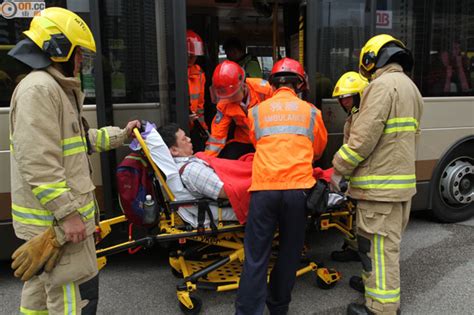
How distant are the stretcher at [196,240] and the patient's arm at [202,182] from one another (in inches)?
2.8

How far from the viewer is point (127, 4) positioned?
3500 mm

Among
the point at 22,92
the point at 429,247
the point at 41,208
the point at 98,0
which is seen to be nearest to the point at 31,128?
the point at 22,92

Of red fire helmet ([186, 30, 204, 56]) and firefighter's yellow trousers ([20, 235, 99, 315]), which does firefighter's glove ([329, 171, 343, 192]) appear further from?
red fire helmet ([186, 30, 204, 56])

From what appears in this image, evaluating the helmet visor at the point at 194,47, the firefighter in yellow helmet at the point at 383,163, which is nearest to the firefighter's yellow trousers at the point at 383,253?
the firefighter in yellow helmet at the point at 383,163

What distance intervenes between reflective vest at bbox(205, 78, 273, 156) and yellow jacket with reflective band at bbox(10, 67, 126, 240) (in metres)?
1.50

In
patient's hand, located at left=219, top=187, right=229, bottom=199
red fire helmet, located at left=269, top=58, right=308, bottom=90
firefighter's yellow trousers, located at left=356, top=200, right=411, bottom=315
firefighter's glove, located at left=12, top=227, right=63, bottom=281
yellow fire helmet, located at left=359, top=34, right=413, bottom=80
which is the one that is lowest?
firefighter's yellow trousers, located at left=356, top=200, right=411, bottom=315

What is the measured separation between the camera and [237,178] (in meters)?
3.12

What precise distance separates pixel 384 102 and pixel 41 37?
2.06 meters

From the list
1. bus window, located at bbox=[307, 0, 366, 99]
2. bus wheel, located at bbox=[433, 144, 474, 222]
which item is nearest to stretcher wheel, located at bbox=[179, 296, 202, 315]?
bus window, located at bbox=[307, 0, 366, 99]

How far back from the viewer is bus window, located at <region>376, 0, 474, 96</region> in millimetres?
4320

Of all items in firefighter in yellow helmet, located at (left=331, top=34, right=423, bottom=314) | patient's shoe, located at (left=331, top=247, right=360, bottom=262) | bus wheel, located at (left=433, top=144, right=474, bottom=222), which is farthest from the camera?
bus wheel, located at (left=433, top=144, right=474, bottom=222)

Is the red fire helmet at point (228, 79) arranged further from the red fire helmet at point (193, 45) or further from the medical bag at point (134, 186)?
the red fire helmet at point (193, 45)

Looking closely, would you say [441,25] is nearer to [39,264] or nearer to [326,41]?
[326,41]

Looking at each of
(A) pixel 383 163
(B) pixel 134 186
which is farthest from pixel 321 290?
(B) pixel 134 186
